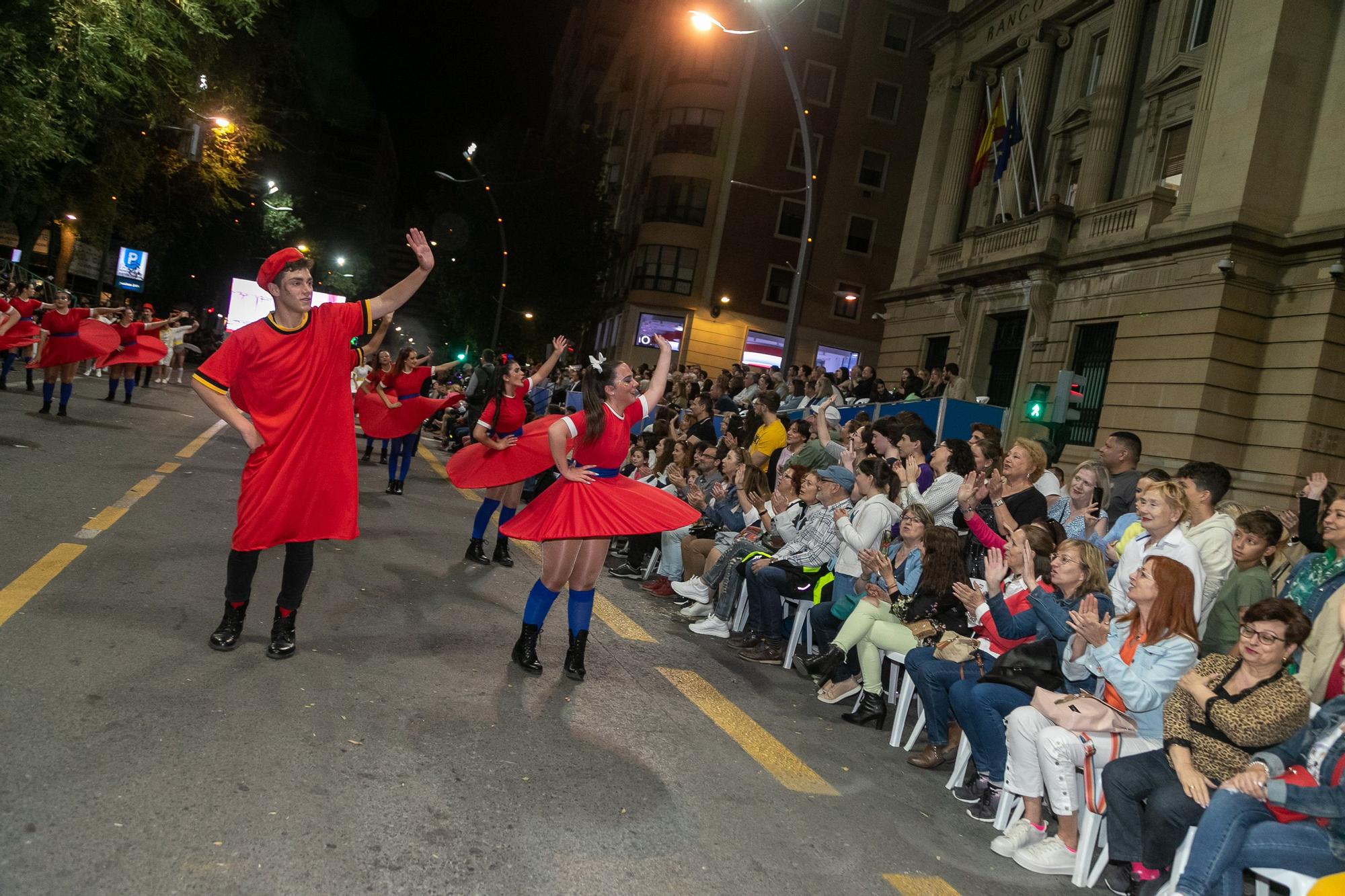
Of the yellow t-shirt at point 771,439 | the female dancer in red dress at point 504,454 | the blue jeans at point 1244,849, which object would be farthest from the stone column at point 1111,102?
the blue jeans at point 1244,849

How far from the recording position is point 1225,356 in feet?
58.7

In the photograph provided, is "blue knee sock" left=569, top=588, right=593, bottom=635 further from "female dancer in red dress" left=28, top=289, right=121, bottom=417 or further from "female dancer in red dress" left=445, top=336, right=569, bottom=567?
"female dancer in red dress" left=28, top=289, right=121, bottom=417

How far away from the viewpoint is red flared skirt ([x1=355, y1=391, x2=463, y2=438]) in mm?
13320

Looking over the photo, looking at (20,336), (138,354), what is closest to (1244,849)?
(138,354)

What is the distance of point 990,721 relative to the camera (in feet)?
18.4

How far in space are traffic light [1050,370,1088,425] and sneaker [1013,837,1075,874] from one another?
10.4 metres

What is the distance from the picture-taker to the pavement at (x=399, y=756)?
3.59 meters

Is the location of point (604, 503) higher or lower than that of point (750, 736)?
higher

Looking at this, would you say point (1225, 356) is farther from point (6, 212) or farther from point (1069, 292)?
point (6, 212)

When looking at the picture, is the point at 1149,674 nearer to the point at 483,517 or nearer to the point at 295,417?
the point at 295,417

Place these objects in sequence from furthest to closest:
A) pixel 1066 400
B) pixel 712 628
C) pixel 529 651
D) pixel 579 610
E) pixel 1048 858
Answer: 1. pixel 1066 400
2. pixel 712 628
3. pixel 579 610
4. pixel 529 651
5. pixel 1048 858

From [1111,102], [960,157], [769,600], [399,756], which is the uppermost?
[1111,102]

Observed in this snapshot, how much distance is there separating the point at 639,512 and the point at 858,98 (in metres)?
41.9

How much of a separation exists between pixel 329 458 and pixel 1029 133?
75.6 ft
